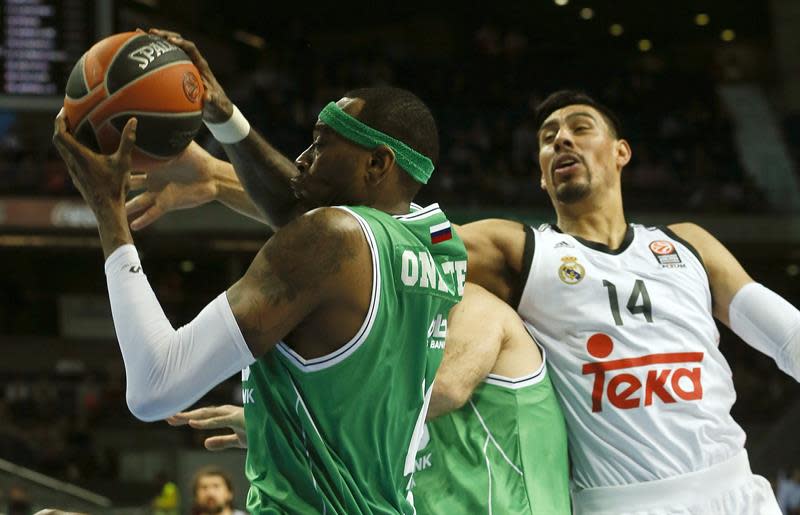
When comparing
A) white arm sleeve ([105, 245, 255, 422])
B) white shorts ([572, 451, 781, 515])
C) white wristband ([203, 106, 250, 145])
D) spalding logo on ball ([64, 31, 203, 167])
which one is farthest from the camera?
white shorts ([572, 451, 781, 515])

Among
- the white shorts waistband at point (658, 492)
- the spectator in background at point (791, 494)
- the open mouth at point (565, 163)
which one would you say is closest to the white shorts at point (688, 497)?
the white shorts waistband at point (658, 492)

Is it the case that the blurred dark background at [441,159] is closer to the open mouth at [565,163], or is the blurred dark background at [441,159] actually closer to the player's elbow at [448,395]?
the open mouth at [565,163]

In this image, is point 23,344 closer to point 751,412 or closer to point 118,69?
point 751,412

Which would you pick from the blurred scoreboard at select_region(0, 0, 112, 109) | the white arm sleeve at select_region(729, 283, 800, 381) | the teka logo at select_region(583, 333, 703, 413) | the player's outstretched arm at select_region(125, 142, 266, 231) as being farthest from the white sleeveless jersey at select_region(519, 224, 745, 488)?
the blurred scoreboard at select_region(0, 0, 112, 109)

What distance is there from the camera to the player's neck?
4363mm

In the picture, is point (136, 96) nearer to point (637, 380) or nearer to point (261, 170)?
point (261, 170)

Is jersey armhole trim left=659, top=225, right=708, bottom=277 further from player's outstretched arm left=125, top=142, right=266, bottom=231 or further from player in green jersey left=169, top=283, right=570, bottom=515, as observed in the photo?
player's outstretched arm left=125, top=142, right=266, bottom=231

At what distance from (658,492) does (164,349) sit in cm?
206

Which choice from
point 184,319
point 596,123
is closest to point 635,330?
point 596,123

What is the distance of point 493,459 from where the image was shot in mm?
3654

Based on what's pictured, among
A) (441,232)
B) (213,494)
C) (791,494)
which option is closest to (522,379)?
(441,232)

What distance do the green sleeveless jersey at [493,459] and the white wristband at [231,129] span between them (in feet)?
3.52

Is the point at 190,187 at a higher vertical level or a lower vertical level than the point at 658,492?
higher

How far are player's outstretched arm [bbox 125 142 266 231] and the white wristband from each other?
23cm
